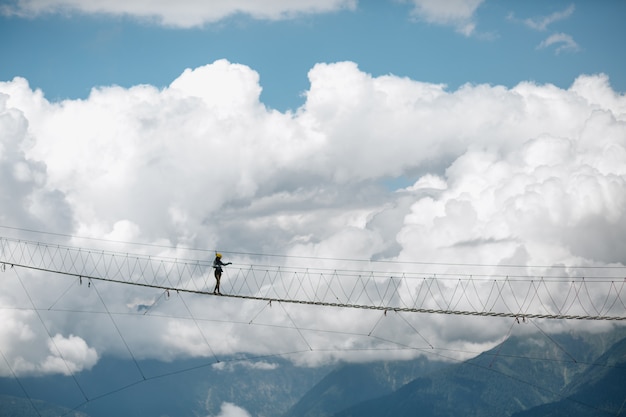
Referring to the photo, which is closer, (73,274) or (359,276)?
(359,276)

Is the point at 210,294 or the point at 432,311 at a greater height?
the point at 210,294

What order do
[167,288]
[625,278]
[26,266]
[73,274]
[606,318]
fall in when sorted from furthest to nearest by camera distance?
[26,266] → [73,274] → [167,288] → [625,278] → [606,318]

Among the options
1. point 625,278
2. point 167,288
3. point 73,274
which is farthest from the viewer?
point 73,274

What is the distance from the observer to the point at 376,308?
189ft

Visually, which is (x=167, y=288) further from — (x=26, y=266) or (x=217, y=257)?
(x=26, y=266)

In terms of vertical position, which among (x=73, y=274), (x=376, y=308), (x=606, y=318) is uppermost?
(x=73, y=274)

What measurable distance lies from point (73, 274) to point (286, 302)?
60.6 ft

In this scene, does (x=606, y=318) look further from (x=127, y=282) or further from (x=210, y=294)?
(x=127, y=282)

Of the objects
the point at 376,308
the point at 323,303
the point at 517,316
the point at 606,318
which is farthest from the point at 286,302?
the point at 606,318

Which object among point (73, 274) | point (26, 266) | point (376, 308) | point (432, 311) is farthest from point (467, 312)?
point (26, 266)

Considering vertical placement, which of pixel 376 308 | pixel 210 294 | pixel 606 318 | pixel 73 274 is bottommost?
pixel 606 318

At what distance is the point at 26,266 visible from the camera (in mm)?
69312

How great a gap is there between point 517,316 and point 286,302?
17.0 meters

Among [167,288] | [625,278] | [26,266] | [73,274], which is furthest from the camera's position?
[26,266]
